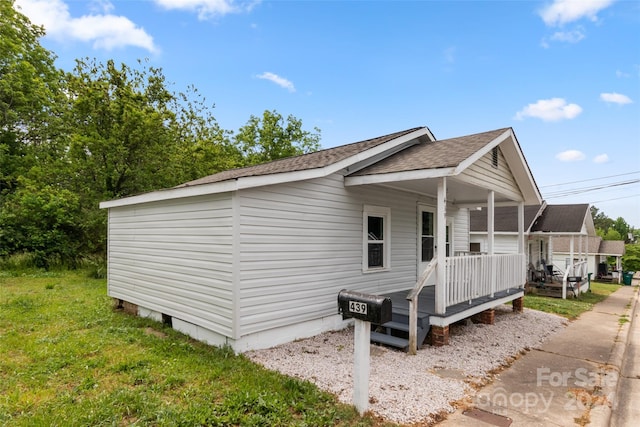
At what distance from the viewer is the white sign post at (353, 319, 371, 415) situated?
3.22 metres

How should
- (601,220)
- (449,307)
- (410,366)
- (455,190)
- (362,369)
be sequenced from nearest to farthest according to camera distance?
(362,369), (410,366), (449,307), (455,190), (601,220)

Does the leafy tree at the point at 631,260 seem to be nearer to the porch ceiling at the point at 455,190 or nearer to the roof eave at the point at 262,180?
the porch ceiling at the point at 455,190

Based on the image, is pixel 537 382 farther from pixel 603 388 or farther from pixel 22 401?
pixel 22 401

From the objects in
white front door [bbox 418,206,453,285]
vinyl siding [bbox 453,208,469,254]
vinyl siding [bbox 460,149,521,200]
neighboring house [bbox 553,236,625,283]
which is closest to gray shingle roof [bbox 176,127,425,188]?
vinyl siding [bbox 460,149,521,200]

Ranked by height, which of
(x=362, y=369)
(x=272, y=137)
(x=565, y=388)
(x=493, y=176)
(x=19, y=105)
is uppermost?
(x=272, y=137)

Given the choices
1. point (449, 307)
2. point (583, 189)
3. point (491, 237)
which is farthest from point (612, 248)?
point (449, 307)

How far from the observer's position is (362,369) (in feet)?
10.6

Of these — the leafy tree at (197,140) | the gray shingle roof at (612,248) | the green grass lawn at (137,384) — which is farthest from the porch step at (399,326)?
the gray shingle roof at (612,248)

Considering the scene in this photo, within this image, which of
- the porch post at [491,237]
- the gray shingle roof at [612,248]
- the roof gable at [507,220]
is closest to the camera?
the porch post at [491,237]

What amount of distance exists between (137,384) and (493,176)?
24.0 ft

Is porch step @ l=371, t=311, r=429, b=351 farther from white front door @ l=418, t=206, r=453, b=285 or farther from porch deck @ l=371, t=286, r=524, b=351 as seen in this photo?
white front door @ l=418, t=206, r=453, b=285

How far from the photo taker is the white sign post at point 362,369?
3223 mm

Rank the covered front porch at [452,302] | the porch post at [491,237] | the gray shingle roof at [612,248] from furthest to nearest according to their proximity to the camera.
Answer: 1. the gray shingle roof at [612,248]
2. the porch post at [491,237]
3. the covered front porch at [452,302]

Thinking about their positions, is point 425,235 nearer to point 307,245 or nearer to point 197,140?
point 307,245
